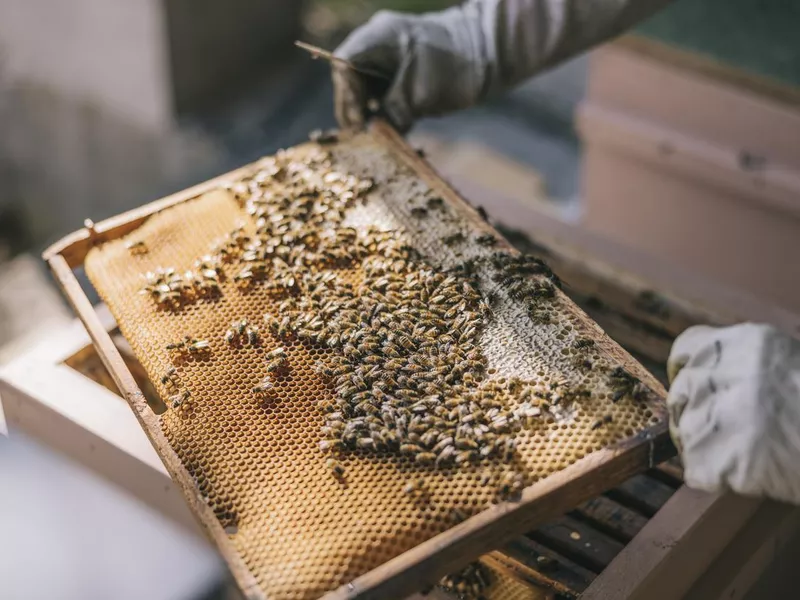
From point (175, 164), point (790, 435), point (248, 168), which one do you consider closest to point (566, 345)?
point (790, 435)

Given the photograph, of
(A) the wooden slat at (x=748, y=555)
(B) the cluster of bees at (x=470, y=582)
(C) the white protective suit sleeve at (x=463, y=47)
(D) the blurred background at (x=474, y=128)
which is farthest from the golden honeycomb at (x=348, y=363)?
(D) the blurred background at (x=474, y=128)

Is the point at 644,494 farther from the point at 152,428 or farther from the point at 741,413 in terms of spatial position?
the point at 152,428

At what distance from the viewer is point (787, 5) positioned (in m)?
3.84

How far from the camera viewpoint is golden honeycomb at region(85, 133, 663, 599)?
6.23 feet

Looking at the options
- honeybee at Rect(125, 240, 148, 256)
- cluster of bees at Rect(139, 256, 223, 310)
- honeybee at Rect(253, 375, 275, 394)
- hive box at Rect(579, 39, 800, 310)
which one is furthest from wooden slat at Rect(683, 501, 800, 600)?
honeybee at Rect(125, 240, 148, 256)

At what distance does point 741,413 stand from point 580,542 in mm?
887

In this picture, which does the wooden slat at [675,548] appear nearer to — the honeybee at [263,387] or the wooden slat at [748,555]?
the wooden slat at [748,555]

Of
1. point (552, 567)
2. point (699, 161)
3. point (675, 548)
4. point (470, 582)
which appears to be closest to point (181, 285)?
point (470, 582)

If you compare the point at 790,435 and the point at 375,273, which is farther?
the point at 375,273

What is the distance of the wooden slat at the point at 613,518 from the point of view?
2.49m

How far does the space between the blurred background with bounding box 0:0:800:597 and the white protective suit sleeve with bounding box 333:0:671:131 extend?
0.60 meters

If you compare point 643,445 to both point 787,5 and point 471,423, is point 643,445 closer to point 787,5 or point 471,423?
point 471,423

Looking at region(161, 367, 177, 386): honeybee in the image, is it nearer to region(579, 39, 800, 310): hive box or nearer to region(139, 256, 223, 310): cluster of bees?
region(139, 256, 223, 310): cluster of bees

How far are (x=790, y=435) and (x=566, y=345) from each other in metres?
0.59
